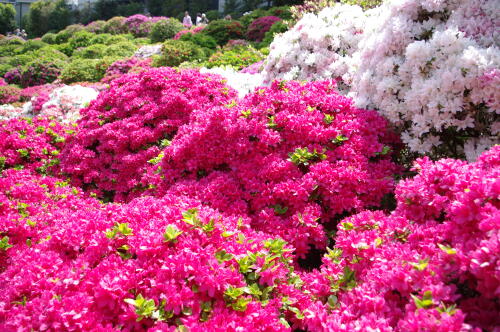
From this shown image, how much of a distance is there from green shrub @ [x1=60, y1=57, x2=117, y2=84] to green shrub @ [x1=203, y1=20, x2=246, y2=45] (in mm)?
5427

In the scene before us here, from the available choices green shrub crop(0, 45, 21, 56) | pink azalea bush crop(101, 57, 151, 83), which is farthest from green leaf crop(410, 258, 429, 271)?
green shrub crop(0, 45, 21, 56)

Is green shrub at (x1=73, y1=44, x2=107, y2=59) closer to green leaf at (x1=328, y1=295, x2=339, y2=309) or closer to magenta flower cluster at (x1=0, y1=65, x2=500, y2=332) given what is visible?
magenta flower cluster at (x1=0, y1=65, x2=500, y2=332)

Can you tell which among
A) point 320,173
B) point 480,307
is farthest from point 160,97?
point 480,307

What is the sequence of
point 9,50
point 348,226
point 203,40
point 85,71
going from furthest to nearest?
point 9,50 → point 85,71 → point 203,40 → point 348,226

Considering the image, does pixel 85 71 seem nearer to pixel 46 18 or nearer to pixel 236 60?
pixel 236 60

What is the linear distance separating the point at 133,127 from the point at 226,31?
14.7 m

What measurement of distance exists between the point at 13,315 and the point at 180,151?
264 cm

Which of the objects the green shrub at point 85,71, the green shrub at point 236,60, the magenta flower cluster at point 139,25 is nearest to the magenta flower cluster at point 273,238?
the green shrub at point 236,60

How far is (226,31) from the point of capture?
65.2 ft

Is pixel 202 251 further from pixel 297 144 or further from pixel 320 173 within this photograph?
pixel 297 144

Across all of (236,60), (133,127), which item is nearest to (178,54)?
(236,60)

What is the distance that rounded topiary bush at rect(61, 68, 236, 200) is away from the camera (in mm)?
6121

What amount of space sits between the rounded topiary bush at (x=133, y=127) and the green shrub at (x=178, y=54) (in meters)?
9.03

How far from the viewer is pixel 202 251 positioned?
2.66 m
